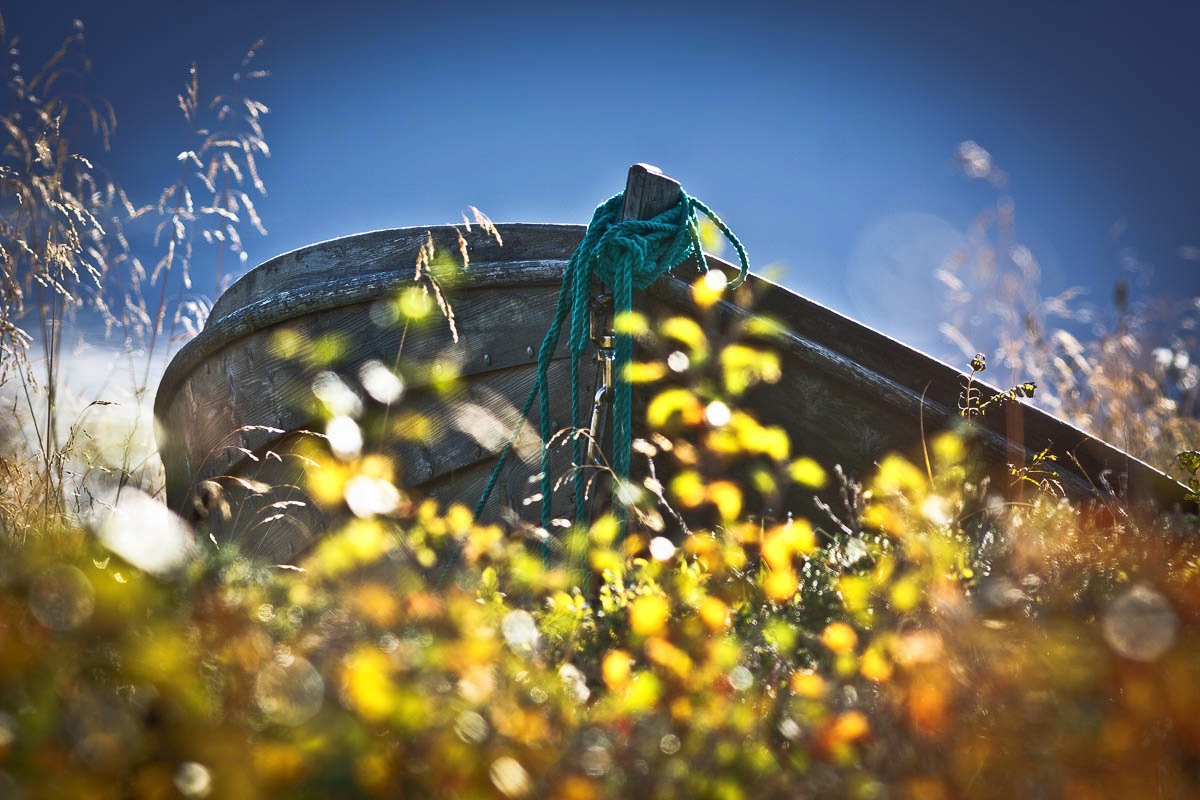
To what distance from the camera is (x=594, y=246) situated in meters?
2.18

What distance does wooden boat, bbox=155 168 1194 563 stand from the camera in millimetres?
2336

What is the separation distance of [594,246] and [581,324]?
0.74 feet

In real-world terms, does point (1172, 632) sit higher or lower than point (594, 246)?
lower

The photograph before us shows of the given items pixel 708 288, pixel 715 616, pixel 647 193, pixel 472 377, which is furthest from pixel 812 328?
pixel 715 616

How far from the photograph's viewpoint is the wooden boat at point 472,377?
2.34 metres

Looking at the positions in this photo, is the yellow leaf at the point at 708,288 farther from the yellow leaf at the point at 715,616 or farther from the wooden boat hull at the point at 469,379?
the yellow leaf at the point at 715,616

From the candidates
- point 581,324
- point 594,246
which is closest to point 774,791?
point 581,324

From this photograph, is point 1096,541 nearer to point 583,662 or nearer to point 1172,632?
point 1172,632

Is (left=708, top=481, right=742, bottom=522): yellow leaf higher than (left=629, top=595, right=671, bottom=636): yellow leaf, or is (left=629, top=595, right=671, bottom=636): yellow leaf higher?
(left=708, top=481, right=742, bottom=522): yellow leaf

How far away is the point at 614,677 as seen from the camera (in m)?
1.12

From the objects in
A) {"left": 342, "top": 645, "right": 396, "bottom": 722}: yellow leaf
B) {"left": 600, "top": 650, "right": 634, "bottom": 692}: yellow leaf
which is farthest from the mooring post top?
{"left": 342, "top": 645, "right": 396, "bottom": 722}: yellow leaf

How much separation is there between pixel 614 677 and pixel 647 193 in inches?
56.9

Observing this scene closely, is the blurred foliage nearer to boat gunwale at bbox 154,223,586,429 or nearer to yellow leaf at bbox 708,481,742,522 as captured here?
yellow leaf at bbox 708,481,742,522

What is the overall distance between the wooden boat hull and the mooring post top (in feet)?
0.72
